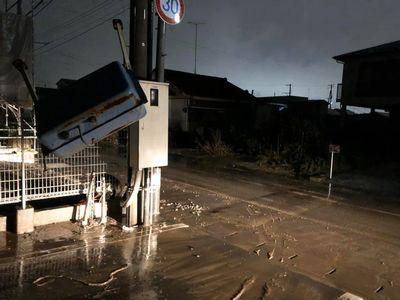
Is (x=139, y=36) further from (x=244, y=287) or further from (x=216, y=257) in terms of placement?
(x=244, y=287)

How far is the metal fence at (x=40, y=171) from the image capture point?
552 cm

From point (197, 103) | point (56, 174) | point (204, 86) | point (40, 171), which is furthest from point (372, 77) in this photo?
point (40, 171)

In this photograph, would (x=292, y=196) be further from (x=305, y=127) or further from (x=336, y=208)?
(x=305, y=127)

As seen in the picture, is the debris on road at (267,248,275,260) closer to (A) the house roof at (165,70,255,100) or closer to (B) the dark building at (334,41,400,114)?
(B) the dark building at (334,41,400,114)

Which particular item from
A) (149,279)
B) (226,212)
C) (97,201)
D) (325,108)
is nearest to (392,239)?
(226,212)

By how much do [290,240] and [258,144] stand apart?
37.5 feet

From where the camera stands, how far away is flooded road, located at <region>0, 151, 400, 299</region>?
3.91 meters

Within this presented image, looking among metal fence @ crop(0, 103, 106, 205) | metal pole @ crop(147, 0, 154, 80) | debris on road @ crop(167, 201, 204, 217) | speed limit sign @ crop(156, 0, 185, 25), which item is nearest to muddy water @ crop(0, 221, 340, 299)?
metal fence @ crop(0, 103, 106, 205)

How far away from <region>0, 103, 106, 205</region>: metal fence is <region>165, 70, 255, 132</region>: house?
59.0 feet

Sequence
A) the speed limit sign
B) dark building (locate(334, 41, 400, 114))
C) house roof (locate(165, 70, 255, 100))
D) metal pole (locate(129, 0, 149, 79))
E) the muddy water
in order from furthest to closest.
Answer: house roof (locate(165, 70, 255, 100)), dark building (locate(334, 41, 400, 114)), the speed limit sign, metal pole (locate(129, 0, 149, 79)), the muddy water

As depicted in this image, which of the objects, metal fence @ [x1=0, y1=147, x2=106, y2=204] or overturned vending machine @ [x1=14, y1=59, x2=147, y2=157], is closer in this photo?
overturned vending machine @ [x1=14, y1=59, x2=147, y2=157]

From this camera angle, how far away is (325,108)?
25203 millimetres

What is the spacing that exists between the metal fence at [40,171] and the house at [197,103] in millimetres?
17989

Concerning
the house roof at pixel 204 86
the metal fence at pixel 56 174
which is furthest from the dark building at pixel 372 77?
the metal fence at pixel 56 174
